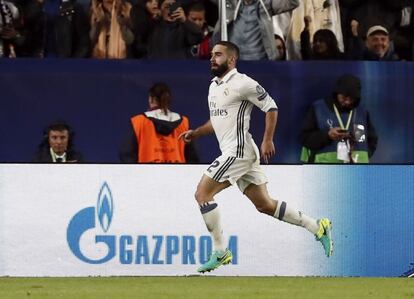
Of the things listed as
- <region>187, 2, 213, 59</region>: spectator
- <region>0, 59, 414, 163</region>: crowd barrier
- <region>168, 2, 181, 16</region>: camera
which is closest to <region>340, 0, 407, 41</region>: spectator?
<region>0, 59, 414, 163</region>: crowd barrier

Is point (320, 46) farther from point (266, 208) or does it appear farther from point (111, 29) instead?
point (266, 208)

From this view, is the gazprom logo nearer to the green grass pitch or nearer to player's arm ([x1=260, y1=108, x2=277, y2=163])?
the green grass pitch

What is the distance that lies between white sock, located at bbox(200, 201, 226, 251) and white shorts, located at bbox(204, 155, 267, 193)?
0.27 metres

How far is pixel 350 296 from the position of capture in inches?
370

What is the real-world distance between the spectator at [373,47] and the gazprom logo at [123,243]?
3.16m

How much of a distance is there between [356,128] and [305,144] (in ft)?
2.03

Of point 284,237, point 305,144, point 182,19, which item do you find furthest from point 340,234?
point 182,19

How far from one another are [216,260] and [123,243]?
138 centimetres

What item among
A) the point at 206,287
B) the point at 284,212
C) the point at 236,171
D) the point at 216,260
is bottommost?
the point at 206,287

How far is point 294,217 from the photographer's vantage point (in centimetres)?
1162

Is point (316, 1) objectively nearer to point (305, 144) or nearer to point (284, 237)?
point (305, 144)

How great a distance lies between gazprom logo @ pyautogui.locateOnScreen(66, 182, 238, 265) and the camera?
12.2m

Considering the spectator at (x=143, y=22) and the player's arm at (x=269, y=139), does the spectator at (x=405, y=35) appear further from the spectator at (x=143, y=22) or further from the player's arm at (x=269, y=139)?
the player's arm at (x=269, y=139)

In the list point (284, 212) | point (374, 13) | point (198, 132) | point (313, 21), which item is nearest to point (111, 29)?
point (313, 21)
